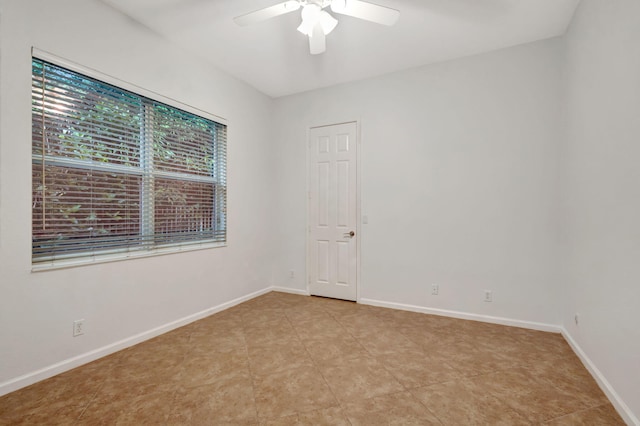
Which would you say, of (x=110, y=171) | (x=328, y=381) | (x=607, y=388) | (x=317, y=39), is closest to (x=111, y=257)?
(x=110, y=171)

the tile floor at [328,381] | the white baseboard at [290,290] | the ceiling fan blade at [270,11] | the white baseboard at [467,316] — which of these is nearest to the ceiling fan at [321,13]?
the ceiling fan blade at [270,11]

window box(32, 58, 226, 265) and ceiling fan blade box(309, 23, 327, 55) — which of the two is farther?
ceiling fan blade box(309, 23, 327, 55)

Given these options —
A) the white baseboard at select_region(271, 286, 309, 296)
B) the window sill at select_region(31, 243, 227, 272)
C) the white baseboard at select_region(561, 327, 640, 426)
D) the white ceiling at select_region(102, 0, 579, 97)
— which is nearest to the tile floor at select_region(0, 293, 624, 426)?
→ the white baseboard at select_region(561, 327, 640, 426)

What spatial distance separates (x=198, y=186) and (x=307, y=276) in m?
1.89

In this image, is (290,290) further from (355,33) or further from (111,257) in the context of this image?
(355,33)

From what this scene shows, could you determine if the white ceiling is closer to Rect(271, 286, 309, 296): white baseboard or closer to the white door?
the white door

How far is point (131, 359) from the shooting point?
2322 millimetres

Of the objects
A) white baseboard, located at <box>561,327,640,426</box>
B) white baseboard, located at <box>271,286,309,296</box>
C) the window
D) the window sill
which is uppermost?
the window

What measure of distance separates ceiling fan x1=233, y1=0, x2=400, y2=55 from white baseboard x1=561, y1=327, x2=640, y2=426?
2671mm

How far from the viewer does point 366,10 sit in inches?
78.7

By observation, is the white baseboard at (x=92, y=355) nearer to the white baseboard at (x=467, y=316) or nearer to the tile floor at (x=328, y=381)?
the tile floor at (x=328, y=381)

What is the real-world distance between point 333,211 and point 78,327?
111 inches

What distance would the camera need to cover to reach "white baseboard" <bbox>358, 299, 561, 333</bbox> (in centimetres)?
289

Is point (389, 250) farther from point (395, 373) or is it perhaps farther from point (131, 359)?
point (131, 359)
